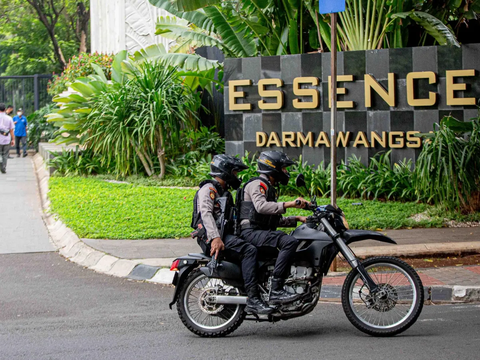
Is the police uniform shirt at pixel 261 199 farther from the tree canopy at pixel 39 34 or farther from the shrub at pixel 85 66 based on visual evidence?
the tree canopy at pixel 39 34

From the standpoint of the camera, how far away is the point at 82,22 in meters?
40.4

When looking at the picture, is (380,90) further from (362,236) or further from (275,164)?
(362,236)

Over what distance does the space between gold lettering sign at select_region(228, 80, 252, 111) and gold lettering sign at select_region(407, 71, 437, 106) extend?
3226 millimetres

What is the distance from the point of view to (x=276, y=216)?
6.28 m

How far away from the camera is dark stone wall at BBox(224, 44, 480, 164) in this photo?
40.9 ft

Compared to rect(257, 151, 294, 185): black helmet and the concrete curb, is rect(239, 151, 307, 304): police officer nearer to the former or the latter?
rect(257, 151, 294, 185): black helmet

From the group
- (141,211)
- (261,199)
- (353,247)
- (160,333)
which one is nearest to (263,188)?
(261,199)

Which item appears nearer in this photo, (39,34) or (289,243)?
(289,243)

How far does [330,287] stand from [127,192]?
6.82 meters

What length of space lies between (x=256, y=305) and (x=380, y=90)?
7.89 metres

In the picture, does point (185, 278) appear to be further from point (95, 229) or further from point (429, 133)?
point (429, 133)

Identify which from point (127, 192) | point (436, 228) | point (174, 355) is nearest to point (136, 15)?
point (127, 192)

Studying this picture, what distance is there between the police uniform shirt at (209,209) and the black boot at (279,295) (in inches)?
25.9

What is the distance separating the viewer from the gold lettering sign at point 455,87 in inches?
481
